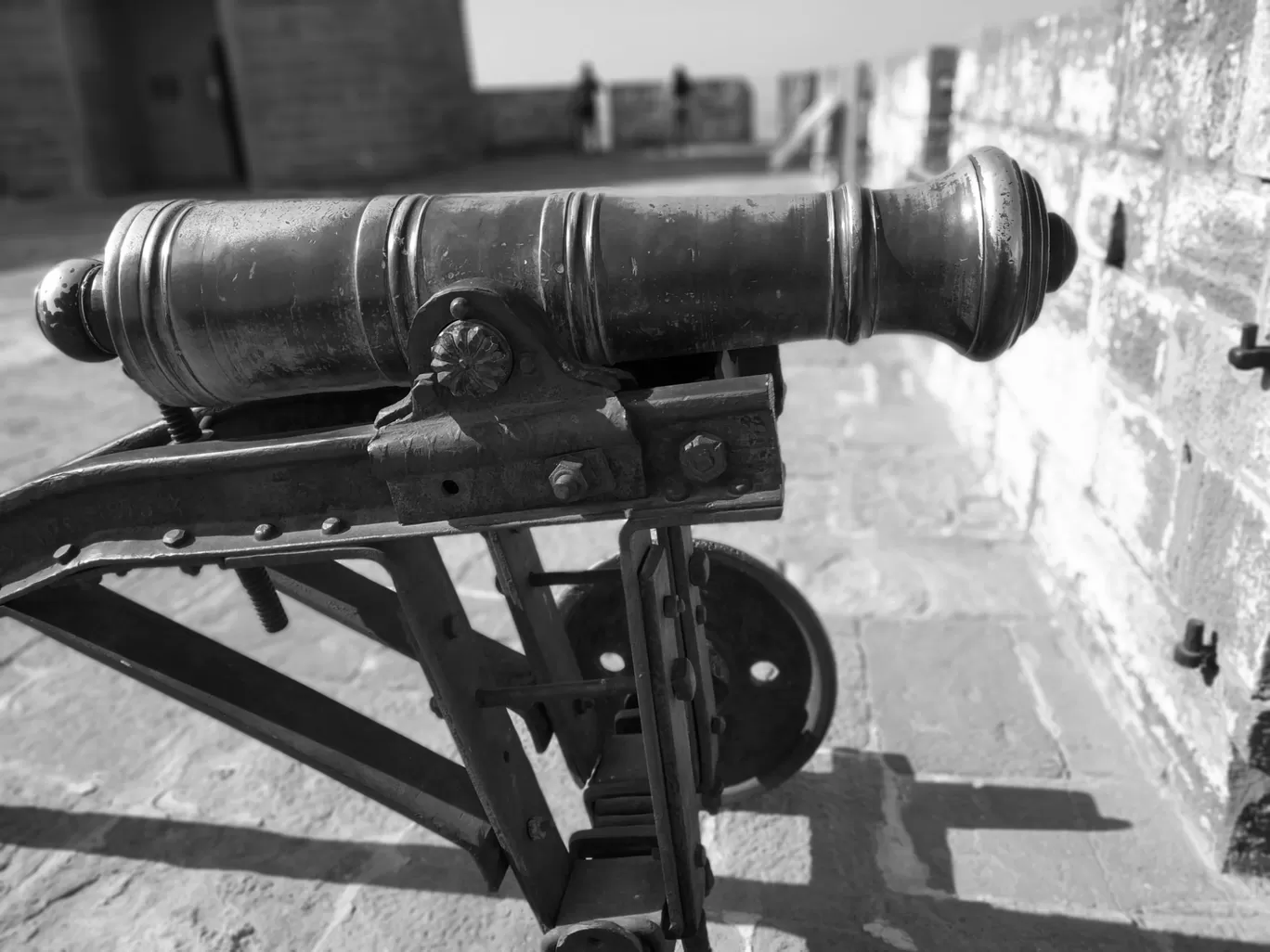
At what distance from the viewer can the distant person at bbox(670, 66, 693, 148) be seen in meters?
18.8

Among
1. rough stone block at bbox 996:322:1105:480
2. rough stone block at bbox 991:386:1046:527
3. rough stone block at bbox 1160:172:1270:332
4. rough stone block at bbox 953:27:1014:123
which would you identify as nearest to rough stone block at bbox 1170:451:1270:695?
rough stone block at bbox 1160:172:1270:332

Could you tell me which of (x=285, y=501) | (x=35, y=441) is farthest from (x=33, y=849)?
(x=35, y=441)

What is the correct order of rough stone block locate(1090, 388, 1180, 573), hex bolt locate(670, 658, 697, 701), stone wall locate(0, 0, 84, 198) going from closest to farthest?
hex bolt locate(670, 658, 697, 701) → rough stone block locate(1090, 388, 1180, 573) → stone wall locate(0, 0, 84, 198)

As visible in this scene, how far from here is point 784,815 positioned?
2.39m

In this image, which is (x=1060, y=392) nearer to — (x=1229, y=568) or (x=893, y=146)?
(x=1229, y=568)

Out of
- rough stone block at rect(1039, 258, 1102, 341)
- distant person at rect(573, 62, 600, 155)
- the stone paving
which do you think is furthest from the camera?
distant person at rect(573, 62, 600, 155)

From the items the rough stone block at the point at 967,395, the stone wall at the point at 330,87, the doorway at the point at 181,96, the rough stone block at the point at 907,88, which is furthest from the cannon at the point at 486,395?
the doorway at the point at 181,96

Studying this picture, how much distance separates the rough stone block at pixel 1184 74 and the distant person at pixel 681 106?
1707 cm

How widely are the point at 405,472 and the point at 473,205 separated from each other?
402 millimetres

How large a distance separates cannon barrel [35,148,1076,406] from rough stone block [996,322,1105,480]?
5.69ft

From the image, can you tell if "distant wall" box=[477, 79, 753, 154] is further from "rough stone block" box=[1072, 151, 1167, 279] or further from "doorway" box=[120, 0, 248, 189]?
"rough stone block" box=[1072, 151, 1167, 279]

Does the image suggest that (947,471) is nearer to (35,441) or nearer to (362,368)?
(362,368)

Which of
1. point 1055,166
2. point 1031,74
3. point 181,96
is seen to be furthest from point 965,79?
point 181,96

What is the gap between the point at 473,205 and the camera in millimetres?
1483
